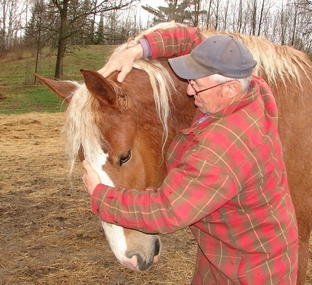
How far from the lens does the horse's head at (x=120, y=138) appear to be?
1774mm

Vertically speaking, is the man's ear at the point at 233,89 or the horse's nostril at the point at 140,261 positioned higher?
the man's ear at the point at 233,89

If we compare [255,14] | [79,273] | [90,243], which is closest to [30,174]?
[90,243]

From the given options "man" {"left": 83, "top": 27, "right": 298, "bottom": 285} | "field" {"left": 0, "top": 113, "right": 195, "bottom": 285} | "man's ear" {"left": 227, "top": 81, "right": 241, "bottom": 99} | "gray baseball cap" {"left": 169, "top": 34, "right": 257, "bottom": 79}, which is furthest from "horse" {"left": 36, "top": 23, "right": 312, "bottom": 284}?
"field" {"left": 0, "top": 113, "right": 195, "bottom": 285}

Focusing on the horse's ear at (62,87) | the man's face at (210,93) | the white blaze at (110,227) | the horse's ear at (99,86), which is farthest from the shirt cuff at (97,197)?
the horse's ear at (62,87)

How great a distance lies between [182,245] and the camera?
378 centimetres

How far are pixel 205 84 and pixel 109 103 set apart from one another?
512 mm

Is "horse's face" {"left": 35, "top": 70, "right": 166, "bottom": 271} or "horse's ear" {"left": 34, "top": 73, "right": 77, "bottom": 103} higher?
"horse's ear" {"left": 34, "top": 73, "right": 77, "bottom": 103}

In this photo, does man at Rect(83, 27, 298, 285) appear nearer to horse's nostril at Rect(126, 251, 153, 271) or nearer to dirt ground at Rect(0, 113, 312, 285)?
horse's nostril at Rect(126, 251, 153, 271)

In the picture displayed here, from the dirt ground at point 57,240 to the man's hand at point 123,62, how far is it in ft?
2.29

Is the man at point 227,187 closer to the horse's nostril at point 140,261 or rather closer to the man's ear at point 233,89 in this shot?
the man's ear at point 233,89

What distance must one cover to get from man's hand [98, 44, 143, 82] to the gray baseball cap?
494 mm

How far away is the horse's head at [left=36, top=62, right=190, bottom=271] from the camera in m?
1.77

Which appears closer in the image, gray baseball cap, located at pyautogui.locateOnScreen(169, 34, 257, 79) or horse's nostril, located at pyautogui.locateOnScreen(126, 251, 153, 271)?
gray baseball cap, located at pyautogui.locateOnScreen(169, 34, 257, 79)

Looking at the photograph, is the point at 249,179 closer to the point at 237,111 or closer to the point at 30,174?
the point at 237,111
